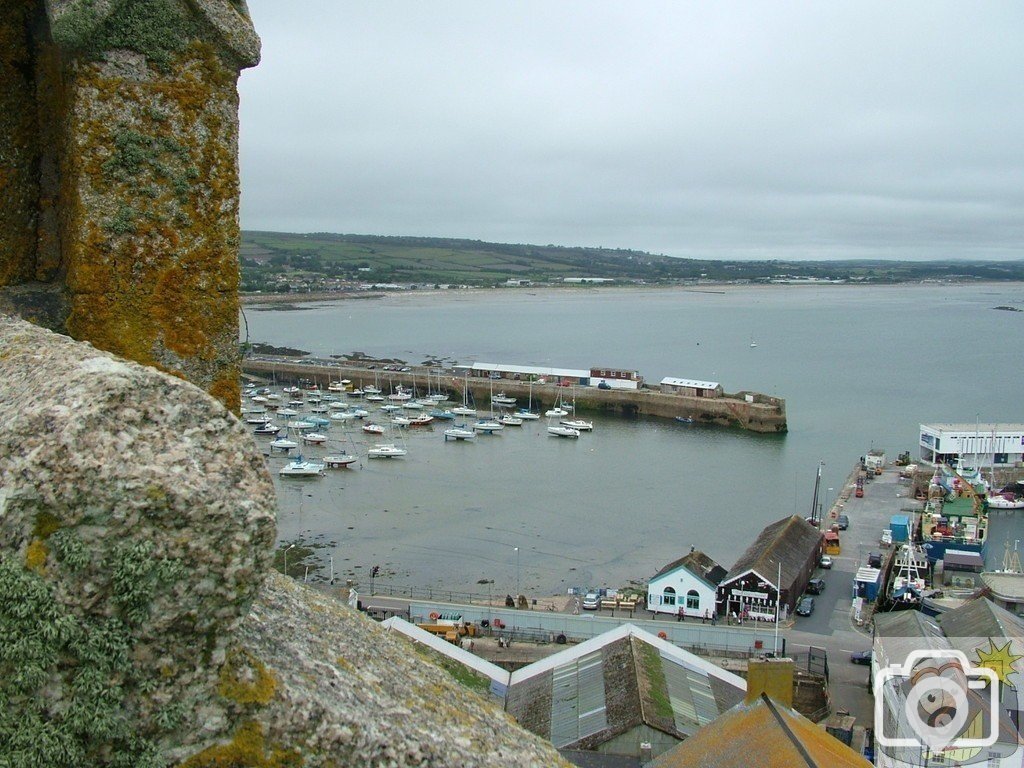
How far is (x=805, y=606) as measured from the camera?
62.4 feet

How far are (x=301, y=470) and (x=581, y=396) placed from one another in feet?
68.0

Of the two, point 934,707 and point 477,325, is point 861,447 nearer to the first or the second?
point 934,707

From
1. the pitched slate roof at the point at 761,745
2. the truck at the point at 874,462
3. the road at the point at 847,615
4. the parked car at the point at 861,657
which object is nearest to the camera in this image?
the pitched slate roof at the point at 761,745

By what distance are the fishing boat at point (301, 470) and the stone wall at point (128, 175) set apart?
30095 mm

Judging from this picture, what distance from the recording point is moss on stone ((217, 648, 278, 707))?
1.83 metres

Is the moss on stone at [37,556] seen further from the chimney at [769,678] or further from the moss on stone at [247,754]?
the chimney at [769,678]

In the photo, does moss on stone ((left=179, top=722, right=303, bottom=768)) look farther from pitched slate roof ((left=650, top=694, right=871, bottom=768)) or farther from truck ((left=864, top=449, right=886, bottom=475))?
truck ((left=864, top=449, right=886, bottom=475))

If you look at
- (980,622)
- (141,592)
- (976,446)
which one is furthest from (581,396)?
(141,592)

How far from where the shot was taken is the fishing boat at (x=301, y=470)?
32625 millimetres

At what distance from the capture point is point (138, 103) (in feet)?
9.53

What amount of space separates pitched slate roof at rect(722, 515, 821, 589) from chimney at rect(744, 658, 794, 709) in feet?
45.5

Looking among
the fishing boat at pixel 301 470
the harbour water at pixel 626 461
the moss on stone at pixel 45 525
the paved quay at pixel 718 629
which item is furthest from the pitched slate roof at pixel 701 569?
the moss on stone at pixel 45 525

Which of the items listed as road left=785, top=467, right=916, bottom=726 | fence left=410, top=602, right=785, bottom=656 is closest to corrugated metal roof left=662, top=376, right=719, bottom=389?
road left=785, top=467, right=916, bottom=726

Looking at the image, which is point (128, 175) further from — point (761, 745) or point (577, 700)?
point (577, 700)
